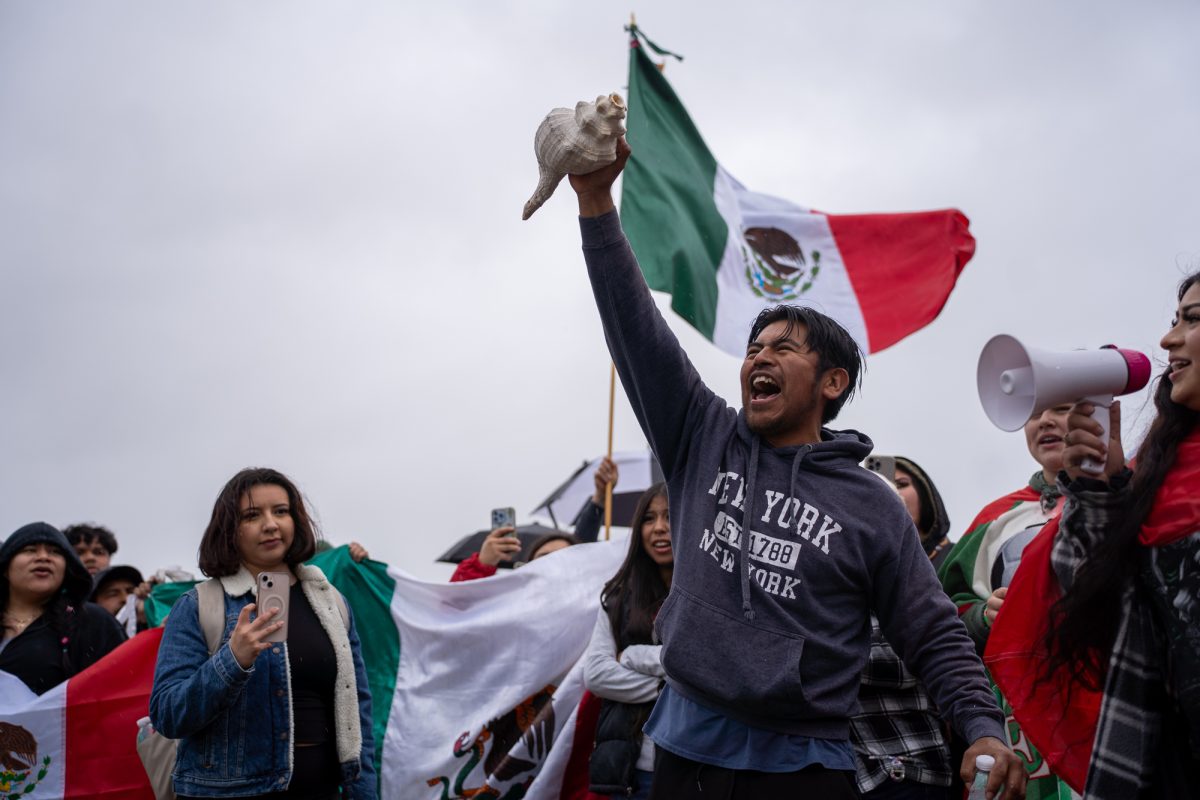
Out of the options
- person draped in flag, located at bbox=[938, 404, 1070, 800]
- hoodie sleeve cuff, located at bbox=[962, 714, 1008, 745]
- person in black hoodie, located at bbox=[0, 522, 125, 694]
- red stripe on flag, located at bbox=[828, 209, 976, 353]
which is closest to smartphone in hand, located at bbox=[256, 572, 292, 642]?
hoodie sleeve cuff, located at bbox=[962, 714, 1008, 745]

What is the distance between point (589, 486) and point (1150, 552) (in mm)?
10433

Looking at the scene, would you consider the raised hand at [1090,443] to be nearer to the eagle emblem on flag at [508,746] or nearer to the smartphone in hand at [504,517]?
the eagle emblem on flag at [508,746]

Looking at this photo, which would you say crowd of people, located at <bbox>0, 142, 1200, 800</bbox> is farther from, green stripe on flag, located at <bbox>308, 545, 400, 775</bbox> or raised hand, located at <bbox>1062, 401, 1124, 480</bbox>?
green stripe on flag, located at <bbox>308, 545, 400, 775</bbox>

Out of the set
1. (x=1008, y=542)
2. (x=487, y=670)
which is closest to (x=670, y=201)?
(x=487, y=670)

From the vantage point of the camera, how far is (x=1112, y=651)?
2174mm

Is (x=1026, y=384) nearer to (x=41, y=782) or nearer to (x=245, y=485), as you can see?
(x=245, y=485)

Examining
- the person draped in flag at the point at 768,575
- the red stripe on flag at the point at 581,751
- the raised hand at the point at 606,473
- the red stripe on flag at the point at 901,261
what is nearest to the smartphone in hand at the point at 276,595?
the person draped in flag at the point at 768,575

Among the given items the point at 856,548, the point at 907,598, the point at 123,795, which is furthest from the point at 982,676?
the point at 123,795

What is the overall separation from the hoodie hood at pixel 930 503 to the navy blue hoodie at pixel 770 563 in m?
2.09

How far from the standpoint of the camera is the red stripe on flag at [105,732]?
494 centimetres

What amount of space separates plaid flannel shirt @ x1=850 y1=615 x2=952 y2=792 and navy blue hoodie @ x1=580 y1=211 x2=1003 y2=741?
732 millimetres

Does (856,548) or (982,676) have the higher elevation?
(856,548)

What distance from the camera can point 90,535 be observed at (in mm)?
7094

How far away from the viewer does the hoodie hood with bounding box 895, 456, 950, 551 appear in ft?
15.4
